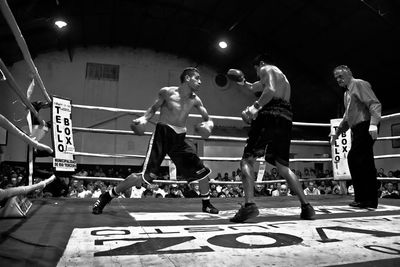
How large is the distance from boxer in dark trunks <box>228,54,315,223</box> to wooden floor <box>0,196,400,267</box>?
0.98 feet

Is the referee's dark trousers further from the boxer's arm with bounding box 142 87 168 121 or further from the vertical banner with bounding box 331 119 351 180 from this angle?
the boxer's arm with bounding box 142 87 168 121

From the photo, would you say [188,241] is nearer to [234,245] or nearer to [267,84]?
[234,245]

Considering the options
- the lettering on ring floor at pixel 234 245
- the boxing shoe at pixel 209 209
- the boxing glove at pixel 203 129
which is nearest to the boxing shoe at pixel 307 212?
the lettering on ring floor at pixel 234 245

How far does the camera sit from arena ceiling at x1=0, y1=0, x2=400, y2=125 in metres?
8.86

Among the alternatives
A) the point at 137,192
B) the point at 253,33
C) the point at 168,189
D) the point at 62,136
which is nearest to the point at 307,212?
the point at 62,136

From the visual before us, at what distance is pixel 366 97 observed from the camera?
9.60 ft

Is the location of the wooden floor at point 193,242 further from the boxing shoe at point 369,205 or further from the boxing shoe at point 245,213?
the boxing shoe at point 369,205

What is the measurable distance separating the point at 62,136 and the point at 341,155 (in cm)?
356

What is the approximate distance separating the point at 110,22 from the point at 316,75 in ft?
25.6

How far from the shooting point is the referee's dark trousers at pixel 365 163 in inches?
117

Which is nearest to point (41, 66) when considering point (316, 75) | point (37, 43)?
point (37, 43)

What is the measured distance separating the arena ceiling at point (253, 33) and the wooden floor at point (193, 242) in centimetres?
810

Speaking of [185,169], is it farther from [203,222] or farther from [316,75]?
[316,75]

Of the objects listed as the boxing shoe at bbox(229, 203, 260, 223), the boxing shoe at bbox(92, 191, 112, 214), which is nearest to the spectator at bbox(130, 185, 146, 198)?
the boxing shoe at bbox(92, 191, 112, 214)
